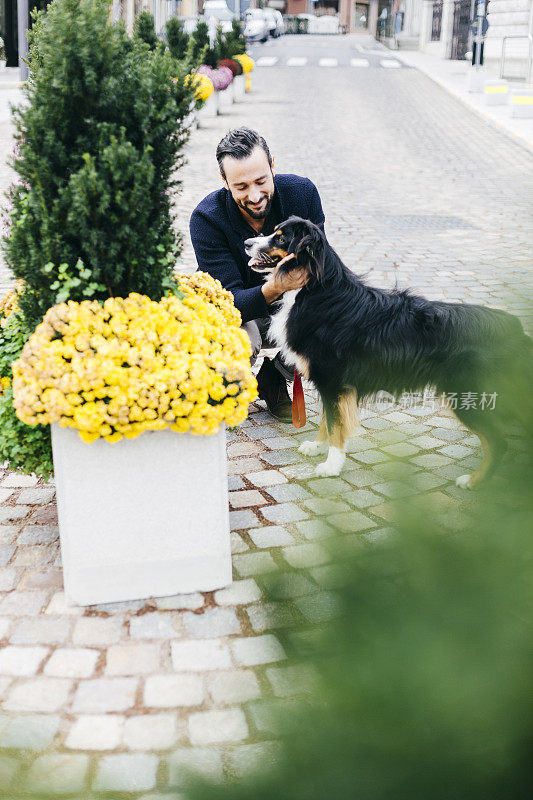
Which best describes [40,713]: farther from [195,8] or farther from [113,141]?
[195,8]

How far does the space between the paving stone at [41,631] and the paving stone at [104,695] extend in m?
0.27

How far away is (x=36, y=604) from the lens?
273cm

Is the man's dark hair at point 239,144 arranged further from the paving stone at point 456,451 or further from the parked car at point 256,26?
the parked car at point 256,26

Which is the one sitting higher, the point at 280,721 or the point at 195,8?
the point at 195,8

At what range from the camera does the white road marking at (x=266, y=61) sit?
102 feet

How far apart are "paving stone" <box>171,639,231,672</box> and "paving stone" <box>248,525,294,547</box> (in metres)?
0.59

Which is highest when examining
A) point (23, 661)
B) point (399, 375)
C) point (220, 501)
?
point (399, 375)

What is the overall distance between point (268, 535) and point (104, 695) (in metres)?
1.07

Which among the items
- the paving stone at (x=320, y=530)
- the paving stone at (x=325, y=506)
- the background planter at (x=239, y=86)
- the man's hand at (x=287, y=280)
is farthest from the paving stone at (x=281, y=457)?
the background planter at (x=239, y=86)

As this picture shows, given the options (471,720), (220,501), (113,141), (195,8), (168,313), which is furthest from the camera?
(195,8)

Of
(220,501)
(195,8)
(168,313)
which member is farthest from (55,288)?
(195,8)

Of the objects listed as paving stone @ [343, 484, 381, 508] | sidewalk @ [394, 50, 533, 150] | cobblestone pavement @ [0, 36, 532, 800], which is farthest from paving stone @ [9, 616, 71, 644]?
sidewalk @ [394, 50, 533, 150]

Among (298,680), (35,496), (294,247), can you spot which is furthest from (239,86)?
(298,680)

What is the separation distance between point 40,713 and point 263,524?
4.40 ft
